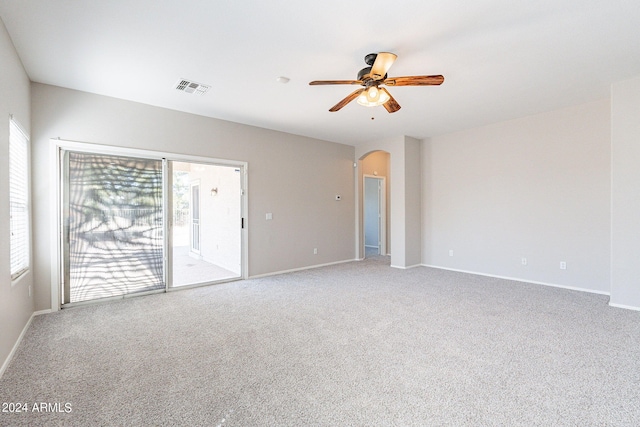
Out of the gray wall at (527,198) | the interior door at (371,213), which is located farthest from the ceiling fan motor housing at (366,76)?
the interior door at (371,213)

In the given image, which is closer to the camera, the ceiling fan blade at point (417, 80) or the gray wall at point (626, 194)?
the ceiling fan blade at point (417, 80)

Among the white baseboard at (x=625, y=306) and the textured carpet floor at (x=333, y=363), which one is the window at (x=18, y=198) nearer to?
the textured carpet floor at (x=333, y=363)

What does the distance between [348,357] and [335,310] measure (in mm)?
1144

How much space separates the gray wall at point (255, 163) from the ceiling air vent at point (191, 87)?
2.93 ft

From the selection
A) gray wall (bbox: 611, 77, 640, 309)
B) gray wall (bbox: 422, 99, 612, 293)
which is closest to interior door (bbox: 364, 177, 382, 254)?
gray wall (bbox: 422, 99, 612, 293)

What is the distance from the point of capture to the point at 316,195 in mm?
6223

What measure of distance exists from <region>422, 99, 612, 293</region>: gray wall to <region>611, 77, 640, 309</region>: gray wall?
0.67 m

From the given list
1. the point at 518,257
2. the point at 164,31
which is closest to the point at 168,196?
the point at 164,31

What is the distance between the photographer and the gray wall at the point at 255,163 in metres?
3.53

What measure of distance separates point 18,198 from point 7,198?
2.34ft

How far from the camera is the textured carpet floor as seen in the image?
1.78 metres

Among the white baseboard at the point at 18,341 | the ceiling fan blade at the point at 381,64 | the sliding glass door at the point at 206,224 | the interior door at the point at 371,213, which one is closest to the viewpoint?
the white baseboard at the point at 18,341

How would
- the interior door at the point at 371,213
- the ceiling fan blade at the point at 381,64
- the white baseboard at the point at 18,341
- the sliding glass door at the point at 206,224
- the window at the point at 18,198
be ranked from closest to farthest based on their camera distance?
the white baseboard at the point at 18,341
the ceiling fan blade at the point at 381,64
the window at the point at 18,198
the sliding glass door at the point at 206,224
the interior door at the point at 371,213

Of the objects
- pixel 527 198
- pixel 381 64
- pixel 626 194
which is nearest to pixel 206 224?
pixel 381 64
